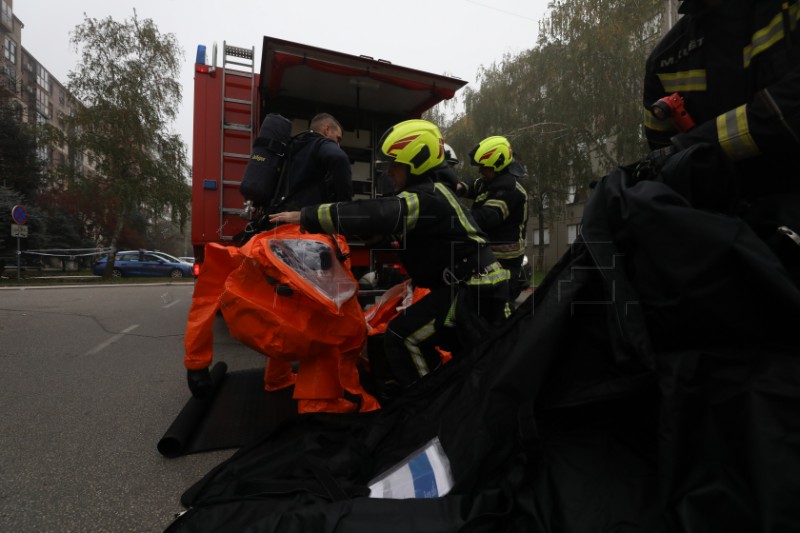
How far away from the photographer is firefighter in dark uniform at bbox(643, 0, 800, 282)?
4.61ft

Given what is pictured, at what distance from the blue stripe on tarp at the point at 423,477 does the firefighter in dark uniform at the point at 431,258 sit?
80 centimetres

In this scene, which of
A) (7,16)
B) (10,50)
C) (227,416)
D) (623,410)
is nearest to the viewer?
(623,410)

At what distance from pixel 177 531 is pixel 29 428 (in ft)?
5.82

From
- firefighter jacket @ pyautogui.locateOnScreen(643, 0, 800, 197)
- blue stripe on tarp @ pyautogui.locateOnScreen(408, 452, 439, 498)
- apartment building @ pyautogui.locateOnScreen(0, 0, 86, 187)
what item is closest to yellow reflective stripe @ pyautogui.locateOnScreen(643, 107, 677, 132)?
firefighter jacket @ pyautogui.locateOnScreen(643, 0, 800, 197)

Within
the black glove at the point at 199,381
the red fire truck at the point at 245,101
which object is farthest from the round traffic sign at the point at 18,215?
the black glove at the point at 199,381

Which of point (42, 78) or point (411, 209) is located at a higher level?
point (42, 78)

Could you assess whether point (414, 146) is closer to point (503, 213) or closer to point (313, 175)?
point (313, 175)

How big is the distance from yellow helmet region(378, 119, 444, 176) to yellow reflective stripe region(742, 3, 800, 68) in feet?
4.60

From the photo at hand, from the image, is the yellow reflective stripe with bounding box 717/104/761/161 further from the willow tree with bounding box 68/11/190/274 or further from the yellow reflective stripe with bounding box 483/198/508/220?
the willow tree with bounding box 68/11/190/274

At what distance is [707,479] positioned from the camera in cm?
112

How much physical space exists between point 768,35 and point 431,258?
1.68 metres

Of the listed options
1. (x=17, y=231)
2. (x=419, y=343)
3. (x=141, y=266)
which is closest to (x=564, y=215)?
(x=419, y=343)

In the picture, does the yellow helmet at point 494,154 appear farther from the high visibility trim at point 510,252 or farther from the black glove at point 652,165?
the black glove at point 652,165

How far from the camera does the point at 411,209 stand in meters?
2.33
